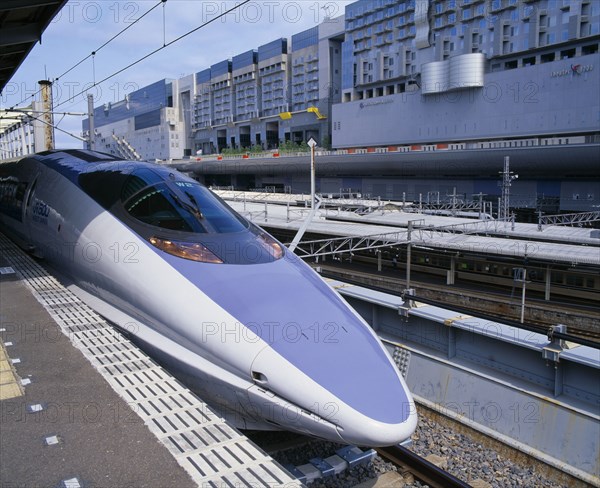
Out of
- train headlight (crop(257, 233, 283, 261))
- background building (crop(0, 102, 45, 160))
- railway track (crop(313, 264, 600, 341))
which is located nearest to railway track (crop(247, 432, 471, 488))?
train headlight (crop(257, 233, 283, 261))

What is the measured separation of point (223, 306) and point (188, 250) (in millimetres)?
1278

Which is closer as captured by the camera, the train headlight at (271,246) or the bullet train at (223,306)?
the bullet train at (223,306)

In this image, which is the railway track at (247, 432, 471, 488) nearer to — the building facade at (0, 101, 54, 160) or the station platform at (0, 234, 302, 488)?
the station platform at (0, 234, 302, 488)

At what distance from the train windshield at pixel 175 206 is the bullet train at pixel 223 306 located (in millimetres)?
22

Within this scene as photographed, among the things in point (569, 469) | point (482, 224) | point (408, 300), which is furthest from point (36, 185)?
point (482, 224)

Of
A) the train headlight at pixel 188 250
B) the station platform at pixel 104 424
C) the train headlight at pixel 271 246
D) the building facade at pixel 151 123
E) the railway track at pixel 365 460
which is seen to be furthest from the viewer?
the building facade at pixel 151 123

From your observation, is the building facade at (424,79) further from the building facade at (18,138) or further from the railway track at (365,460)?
the railway track at (365,460)

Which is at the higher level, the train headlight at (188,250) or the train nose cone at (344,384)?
the train headlight at (188,250)

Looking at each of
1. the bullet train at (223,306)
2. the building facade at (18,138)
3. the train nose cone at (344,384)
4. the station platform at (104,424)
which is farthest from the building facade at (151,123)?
the train nose cone at (344,384)

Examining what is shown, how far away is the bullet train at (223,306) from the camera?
5.22 m

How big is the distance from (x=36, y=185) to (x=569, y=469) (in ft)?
35.5

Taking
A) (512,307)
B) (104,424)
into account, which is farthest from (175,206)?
(512,307)

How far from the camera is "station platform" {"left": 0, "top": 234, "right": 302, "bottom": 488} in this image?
402cm

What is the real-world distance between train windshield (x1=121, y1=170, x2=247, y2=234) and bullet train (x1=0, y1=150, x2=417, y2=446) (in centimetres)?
2
